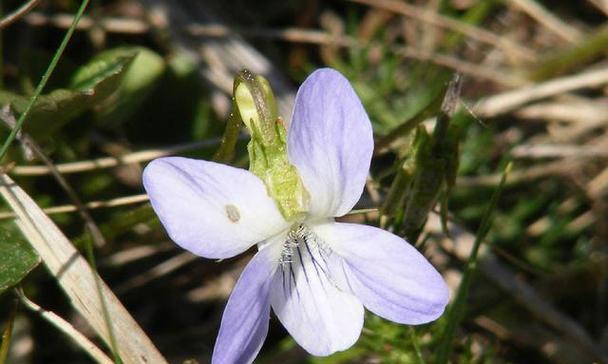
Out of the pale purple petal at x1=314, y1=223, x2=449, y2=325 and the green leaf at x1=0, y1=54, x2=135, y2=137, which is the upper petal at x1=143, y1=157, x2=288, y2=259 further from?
the green leaf at x1=0, y1=54, x2=135, y2=137

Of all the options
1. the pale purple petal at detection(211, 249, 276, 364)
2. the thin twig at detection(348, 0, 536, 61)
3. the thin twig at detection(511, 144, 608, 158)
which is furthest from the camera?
the thin twig at detection(348, 0, 536, 61)

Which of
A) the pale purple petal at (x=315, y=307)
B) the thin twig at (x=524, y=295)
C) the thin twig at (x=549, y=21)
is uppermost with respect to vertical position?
the pale purple petal at (x=315, y=307)

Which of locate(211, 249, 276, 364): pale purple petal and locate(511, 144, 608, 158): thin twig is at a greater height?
locate(211, 249, 276, 364): pale purple petal

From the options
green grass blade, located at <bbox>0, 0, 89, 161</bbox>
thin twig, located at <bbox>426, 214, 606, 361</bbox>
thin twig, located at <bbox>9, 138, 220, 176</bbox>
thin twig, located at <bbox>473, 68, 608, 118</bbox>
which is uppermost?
green grass blade, located at <bbox>0, 0, 89, 161</bbox>

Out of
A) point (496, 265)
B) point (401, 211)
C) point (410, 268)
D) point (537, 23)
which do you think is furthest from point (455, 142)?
point (537, 23)

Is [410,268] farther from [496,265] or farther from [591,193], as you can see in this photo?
[591,193]

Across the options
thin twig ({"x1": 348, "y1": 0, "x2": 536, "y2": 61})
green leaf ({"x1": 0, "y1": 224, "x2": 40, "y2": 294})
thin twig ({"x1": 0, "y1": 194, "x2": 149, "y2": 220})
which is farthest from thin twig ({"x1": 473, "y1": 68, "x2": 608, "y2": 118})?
green leaf ({"x1": 0, "y1": 224, "x2": 40, "y2": 294})

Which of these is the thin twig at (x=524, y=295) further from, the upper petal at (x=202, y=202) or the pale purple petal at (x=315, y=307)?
the upper petal at (x=202, y=202)

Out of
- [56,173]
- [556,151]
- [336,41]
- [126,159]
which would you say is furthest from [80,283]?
[556,151]

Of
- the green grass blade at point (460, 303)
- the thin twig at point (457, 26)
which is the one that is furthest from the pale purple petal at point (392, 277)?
the thin twig at point (457, 26)
